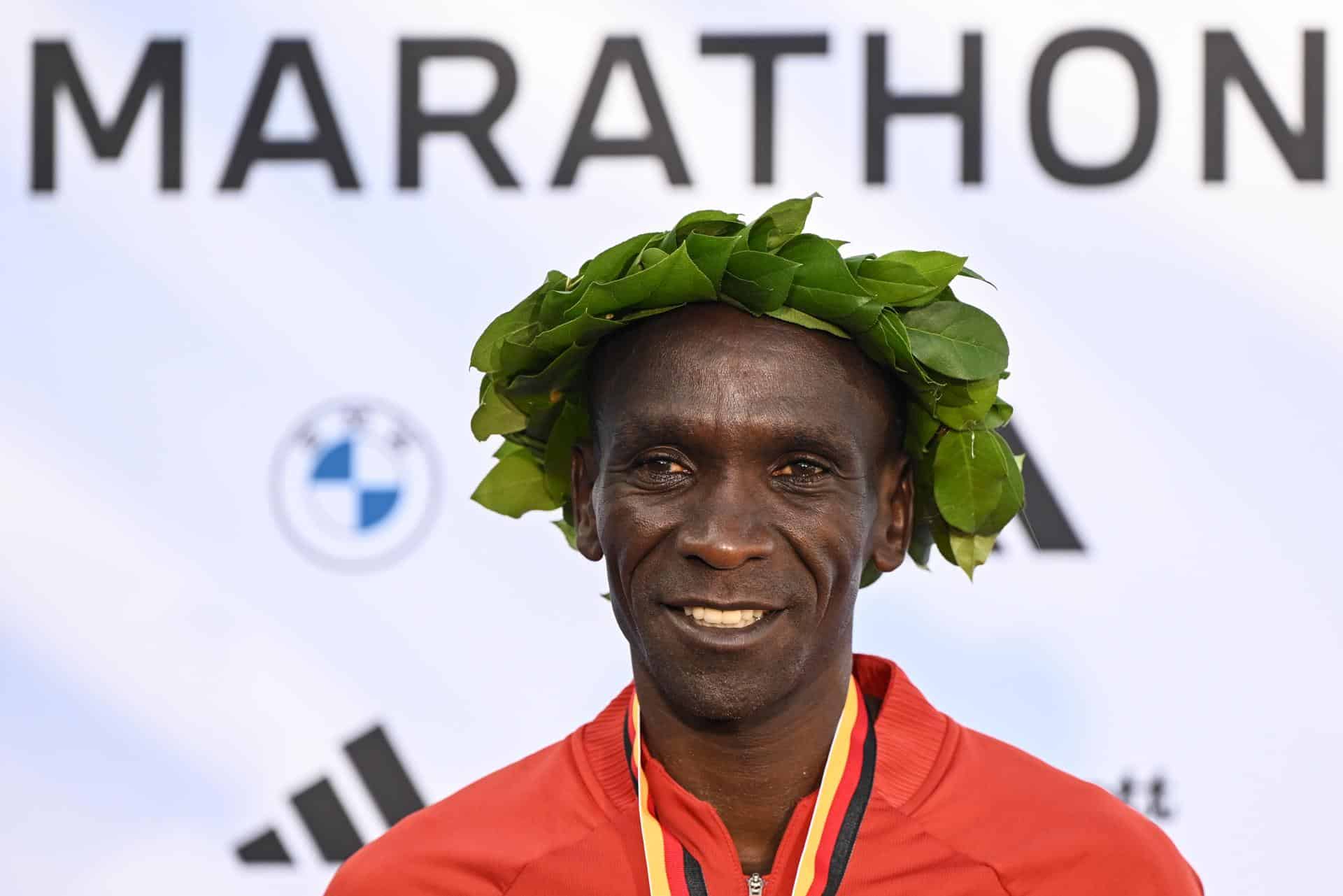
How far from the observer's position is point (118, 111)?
3938mm

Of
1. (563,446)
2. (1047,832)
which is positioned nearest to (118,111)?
(563,446)

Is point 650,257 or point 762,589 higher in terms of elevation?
point 650,257

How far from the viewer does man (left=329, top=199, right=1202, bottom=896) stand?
7.20ft

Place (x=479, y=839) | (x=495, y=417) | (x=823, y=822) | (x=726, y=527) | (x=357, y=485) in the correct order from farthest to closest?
(x=357, y=485) < (x=495, y=417) < (x=479, y=839) < (x=823, y=822) < (x=726, y=527)

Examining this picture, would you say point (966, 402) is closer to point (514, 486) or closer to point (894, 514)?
point (894, 514)

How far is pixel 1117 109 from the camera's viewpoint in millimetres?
3799

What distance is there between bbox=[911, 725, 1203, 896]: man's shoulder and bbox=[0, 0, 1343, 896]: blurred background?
Answer: 139 centimetres

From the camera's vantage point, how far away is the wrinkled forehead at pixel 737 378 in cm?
218

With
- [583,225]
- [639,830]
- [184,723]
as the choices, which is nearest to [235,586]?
[184,723]

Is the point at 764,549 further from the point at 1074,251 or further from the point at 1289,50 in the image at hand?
the point at 1289,50

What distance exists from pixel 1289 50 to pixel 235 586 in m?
2.33

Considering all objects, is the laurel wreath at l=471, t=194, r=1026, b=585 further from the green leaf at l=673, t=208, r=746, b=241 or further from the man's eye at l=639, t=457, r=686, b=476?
the man's eye at l=639, t=457, r=686, b=476

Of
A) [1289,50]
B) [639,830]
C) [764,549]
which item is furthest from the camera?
[1289,50]

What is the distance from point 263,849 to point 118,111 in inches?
59.8
